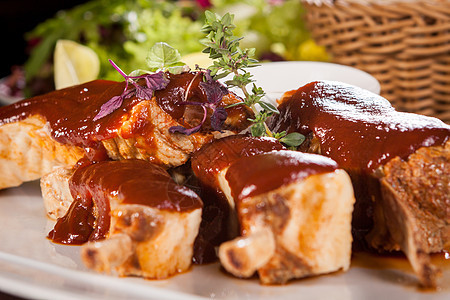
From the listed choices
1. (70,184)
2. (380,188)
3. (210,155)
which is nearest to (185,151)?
(210,155)

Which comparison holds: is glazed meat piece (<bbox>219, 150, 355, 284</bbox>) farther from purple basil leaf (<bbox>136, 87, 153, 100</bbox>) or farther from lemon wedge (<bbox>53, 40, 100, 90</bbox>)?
lemon wedge (<bbox>53, 40, 100, 90</bbox>)

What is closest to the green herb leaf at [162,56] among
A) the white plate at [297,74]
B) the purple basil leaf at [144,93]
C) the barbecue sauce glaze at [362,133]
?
the purple basil leaf at [144,93]

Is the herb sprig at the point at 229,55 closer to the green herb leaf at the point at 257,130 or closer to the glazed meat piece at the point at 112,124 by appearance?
→ the green herb leaf at the point at 257,130

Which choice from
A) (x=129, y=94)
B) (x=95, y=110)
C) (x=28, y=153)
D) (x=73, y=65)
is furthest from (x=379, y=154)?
(x=73, y=65)

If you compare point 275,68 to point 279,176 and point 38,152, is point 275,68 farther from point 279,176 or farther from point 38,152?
point 279,176

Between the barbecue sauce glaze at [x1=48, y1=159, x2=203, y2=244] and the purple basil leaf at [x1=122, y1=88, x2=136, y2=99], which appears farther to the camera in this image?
the purple basil leaf at [x1=122, y1=88, x2=136, y2=99]

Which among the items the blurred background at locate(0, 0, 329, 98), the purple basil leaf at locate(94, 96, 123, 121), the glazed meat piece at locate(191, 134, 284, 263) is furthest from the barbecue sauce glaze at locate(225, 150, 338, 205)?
the blurred background at locate(0, 0, 329, 98)
